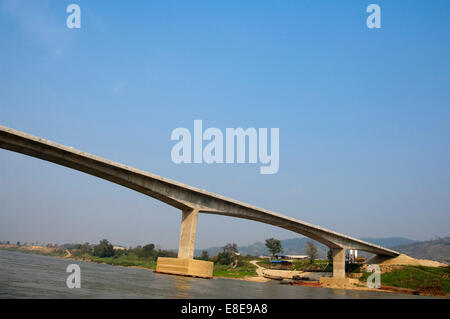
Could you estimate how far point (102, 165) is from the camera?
40.8 meters

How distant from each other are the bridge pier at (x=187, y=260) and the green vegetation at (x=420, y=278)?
2982 cm

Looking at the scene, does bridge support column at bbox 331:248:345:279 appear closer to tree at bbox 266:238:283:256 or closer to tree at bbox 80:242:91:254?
tree at bbox 266:238:283:256

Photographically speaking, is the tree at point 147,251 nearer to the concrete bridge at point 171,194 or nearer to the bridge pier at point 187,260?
the concrete bridge at point 171,194

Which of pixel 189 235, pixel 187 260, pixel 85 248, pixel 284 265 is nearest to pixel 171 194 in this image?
pixel 189 235

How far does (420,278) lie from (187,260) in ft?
118

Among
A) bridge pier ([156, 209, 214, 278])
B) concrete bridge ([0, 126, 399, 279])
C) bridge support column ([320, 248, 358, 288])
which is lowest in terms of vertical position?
bridge support column ([320, 248, 358, 288])

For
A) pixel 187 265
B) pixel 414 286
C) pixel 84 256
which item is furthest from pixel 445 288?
pixel 84 256

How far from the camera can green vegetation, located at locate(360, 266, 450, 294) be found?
5209 centimetres

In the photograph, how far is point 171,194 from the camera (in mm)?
46875

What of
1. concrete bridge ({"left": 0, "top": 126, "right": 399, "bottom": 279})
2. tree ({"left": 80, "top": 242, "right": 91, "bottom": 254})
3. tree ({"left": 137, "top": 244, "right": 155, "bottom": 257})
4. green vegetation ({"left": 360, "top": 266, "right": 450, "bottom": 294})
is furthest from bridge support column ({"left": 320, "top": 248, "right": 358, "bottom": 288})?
tree ({"left": 80, "top": 242, "right": 91, "bottom": 254})

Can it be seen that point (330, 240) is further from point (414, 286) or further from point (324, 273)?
point (414, 286)

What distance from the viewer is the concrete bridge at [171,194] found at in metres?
36.6

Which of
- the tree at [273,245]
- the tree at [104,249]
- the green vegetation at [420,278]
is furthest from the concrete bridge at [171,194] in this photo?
the tree at [104,249]
